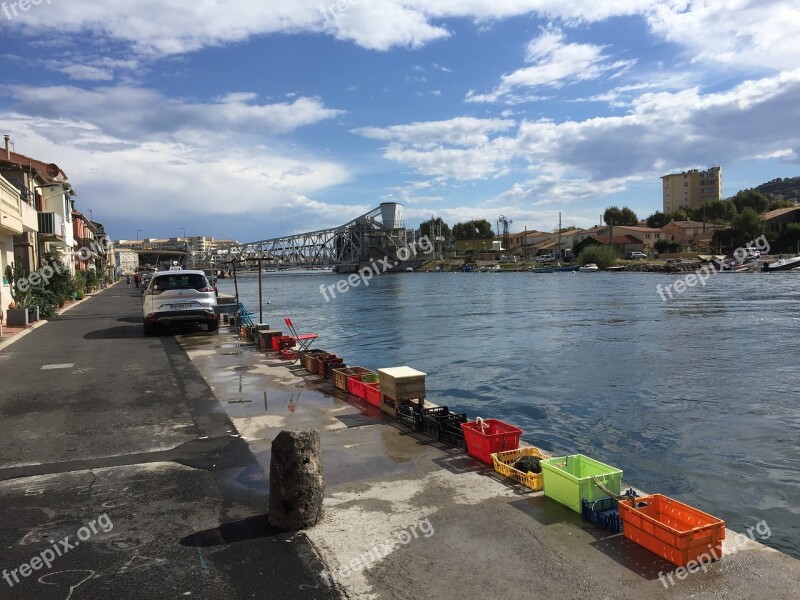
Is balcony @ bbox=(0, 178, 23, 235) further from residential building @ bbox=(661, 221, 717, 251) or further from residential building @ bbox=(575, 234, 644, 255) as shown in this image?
residential building @ bbox=(661, 221, 717, 251)

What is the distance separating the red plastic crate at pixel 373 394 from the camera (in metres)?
9.42

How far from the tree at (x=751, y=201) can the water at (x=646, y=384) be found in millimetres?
112231

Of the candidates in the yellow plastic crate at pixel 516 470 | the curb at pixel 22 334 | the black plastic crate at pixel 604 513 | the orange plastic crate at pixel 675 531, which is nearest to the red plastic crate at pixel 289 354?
the curb at pixel 22 334

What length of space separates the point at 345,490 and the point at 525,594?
2311mm

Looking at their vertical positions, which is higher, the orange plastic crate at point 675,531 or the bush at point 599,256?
the bush at point 599,256

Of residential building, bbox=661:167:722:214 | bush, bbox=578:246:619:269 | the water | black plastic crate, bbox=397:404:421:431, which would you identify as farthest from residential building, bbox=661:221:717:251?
black plastic crate, bbox=397:404:421:431

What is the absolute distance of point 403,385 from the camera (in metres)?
8.71

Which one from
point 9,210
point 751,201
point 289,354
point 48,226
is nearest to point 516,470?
point 289,354

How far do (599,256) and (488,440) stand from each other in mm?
113718

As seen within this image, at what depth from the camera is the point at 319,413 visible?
9125 mm

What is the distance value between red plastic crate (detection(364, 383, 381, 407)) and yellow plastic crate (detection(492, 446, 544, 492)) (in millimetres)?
3037

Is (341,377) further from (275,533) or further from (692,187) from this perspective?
(692,187)

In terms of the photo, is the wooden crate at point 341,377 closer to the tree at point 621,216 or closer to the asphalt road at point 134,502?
the asphalt road at point 134,502

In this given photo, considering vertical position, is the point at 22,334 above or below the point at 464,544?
above
